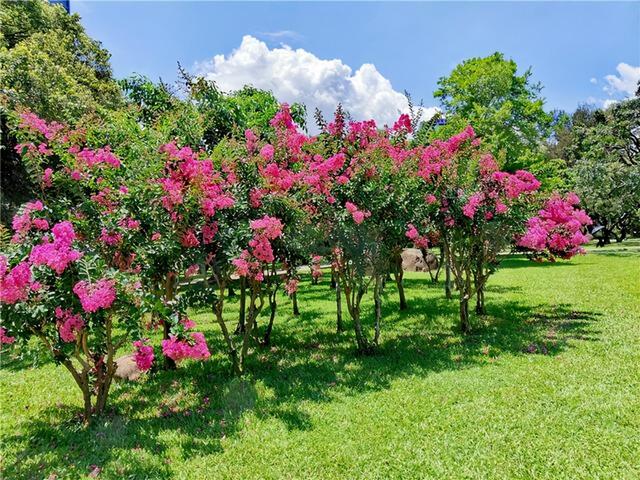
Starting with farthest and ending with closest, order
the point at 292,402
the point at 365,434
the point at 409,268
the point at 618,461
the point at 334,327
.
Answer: the point at 409,268
the point at 334,327
the point at 292,402
the point at 365,434
the point at 618,461

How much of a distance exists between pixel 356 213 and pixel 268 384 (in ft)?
9.55

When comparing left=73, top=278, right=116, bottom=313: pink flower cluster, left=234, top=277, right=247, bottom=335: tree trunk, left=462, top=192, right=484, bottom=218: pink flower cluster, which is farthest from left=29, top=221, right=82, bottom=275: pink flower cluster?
left=462, top=192, right=484, bottom=218: pink flower cluster

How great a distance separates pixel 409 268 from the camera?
2186 cm

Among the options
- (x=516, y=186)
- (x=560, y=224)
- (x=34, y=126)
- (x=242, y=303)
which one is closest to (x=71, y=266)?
(x=34, y=126)

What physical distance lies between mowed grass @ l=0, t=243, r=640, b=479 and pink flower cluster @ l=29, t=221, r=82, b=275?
205 cm

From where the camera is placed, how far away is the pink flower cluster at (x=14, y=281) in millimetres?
4188

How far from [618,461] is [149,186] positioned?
19.3 feet

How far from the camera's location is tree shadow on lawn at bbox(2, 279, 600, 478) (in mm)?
4762

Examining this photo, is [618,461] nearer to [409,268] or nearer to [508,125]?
[409,268]

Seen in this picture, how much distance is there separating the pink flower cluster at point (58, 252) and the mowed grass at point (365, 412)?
2.05m

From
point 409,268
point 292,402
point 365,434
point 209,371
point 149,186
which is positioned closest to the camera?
point 365,434

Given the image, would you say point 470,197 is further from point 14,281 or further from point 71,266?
point 14,281

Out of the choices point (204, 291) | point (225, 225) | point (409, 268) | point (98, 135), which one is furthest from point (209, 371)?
point (409, 268)

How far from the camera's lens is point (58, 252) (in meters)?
4.39
